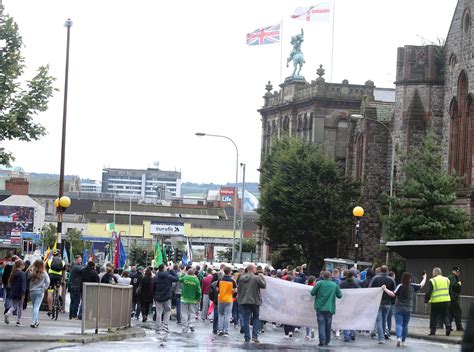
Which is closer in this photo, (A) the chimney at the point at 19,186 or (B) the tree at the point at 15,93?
(B) the tree at the point at 15,93

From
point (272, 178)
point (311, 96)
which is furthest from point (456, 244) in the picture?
point (311, 96)

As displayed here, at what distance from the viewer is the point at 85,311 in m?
25.5

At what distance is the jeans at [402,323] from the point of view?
93.4 feet

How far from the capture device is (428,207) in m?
53.2

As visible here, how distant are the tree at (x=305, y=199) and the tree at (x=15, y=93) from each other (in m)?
42.8

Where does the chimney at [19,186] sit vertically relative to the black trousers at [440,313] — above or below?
above

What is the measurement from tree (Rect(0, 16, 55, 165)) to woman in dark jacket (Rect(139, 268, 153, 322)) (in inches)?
251

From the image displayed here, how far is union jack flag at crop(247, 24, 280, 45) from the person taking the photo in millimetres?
86375

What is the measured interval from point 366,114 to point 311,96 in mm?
16300

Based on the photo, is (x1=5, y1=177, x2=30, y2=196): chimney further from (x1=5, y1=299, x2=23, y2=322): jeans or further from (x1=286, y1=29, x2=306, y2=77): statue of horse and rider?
(x1=5, y1=299, x2=23, y2=322): jeans

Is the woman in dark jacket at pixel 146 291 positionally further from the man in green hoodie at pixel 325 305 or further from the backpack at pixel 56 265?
the man in green hoodie at pixel 325 305

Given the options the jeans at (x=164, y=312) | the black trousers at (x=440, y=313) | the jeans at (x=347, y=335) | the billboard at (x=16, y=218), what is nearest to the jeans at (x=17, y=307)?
the jeans at (x=164, y=312)

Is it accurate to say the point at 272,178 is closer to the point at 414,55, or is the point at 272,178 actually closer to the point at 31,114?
the point at 414,55

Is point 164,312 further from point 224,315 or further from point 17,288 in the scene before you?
point 17,288
